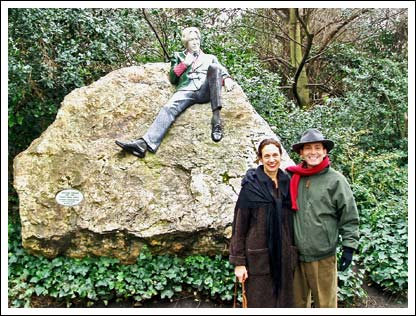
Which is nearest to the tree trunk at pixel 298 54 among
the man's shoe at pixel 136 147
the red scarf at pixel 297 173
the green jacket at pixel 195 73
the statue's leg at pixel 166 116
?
the green jacket at pixel 195 73

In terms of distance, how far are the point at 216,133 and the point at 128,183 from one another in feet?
3.39

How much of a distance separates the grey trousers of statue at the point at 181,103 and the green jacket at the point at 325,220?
6.18 ft

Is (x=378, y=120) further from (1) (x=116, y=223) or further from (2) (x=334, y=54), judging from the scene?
(1) (x=116, y=223)

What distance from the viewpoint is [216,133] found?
172 inches

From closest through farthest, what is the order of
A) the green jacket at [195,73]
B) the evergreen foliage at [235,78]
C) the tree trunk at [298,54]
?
the evergreen foliage at [235,78], the green jacket at [195,73], the tree trunk at [298,54]

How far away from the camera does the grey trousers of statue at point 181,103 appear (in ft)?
14.1

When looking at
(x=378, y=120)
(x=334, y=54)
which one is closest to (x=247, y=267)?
(x=378, y=120)

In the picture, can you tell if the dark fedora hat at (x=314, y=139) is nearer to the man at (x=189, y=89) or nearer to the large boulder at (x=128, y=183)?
the large boulder at (x=128, y=183)

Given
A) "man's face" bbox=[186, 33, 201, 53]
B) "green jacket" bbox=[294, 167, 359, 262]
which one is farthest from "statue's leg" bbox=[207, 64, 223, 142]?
"green jacket" bbox=[294, 167, 359, 262]

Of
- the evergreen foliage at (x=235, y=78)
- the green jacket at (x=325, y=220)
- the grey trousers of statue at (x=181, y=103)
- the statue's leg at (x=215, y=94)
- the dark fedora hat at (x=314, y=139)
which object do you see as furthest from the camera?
the statue's leg at (x=215, y=94)

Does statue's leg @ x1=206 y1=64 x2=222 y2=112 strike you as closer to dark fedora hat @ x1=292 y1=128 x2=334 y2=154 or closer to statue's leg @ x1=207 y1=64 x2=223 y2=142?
statue's leg @ x1=207 y1=64 x2=223 y2=142

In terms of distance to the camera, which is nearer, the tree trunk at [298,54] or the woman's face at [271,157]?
the woman's face at [271,157]

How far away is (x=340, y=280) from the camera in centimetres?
402

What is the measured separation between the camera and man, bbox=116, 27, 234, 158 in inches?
169
